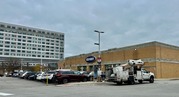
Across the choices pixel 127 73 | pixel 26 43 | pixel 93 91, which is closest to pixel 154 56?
pixel 127 73

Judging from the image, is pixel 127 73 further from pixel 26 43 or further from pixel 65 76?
pixel 26 43

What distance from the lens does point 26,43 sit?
5236 inches

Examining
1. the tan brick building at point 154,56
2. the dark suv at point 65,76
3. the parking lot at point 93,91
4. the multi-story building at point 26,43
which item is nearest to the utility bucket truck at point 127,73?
the parking lot at point 93,91

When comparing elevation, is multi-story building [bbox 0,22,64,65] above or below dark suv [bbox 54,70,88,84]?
above

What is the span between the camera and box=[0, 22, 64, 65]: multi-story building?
433ft

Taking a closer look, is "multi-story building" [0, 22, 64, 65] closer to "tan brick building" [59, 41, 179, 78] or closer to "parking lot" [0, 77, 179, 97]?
"tan brick building" [59, 41, 179, 78]

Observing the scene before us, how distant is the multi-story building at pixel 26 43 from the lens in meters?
132

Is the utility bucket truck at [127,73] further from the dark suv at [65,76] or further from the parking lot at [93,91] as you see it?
the dark suv at [65,76]

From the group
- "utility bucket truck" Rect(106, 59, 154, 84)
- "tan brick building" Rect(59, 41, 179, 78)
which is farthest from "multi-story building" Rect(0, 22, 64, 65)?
"utility bucket truck" Rect(106, 59, 154, 84)

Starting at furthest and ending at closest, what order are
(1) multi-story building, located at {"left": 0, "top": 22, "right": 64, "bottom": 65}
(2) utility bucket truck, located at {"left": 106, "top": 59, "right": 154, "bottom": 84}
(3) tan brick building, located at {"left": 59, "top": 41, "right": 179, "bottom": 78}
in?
(1) multi-story building, located at {"left": 0, "top": 22, "right": 64, "bottom": 65}, (3) tan brick building, located at {"left": 59, "top": 41, "right": 179, "bottom": 78}, (2) utility bucket truck, located at {"left": 106, "top": 59, "right": 154, "bottom": 84}

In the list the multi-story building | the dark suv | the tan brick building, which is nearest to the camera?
the dark suv

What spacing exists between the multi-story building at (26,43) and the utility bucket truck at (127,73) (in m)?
101

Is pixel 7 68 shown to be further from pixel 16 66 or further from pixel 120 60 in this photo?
pixel 120 60

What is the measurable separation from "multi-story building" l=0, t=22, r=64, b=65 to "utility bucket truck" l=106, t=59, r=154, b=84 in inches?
3990
